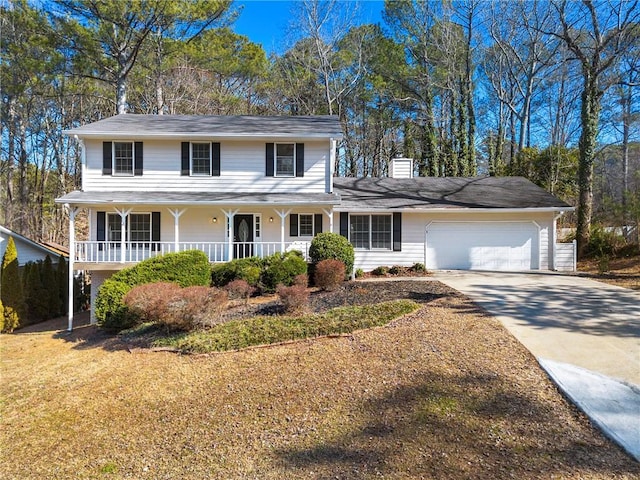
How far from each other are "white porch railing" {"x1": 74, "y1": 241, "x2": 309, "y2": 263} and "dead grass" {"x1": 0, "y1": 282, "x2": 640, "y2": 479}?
5.83 metres

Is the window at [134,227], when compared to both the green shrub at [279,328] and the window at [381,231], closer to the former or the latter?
the green shrub at [279,328]

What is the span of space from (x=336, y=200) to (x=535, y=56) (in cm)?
1785

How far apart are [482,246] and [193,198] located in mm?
10935

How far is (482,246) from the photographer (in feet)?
49.0

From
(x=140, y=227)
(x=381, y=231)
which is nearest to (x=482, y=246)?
(x=381, y=231)

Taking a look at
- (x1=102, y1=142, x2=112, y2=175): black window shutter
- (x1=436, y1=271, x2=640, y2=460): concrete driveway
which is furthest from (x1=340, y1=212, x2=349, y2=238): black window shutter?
(x1=102, y1=142, x2=112, y2=175): black window shutter

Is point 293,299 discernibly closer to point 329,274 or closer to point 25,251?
point 329,274

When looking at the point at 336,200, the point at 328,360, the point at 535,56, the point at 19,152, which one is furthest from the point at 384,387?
the point at 19,152

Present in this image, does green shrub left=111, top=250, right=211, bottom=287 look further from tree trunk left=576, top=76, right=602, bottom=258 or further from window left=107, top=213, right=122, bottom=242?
tree trunk left=576, top=76, right=602, bottom=258

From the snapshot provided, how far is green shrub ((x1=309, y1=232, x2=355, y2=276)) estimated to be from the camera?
38.3 ft

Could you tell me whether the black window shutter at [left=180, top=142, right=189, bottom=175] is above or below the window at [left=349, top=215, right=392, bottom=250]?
above

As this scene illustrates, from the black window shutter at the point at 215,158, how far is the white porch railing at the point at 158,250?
2610mm

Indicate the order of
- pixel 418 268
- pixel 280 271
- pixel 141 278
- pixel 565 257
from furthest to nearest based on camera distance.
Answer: pixel 565 257, pixel 418 268, pixel 280 271, pixel 141 278

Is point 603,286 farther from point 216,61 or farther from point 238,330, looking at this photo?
point 216,61
